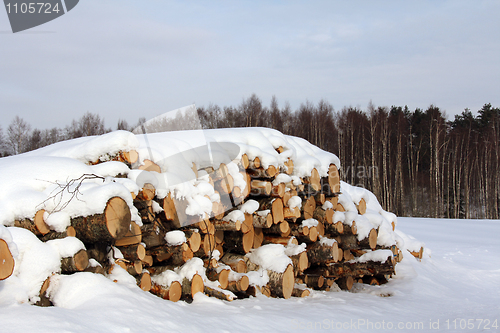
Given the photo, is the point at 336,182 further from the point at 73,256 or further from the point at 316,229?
the point at 73,256

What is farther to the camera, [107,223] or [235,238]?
[235,238]

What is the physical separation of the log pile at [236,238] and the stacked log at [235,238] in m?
0.01

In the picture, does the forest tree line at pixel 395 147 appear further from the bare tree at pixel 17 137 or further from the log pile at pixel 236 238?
the log pile at pixel 236 238

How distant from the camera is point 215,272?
428cm

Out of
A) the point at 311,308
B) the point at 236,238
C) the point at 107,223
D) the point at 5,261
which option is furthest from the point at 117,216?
the point at 311,308

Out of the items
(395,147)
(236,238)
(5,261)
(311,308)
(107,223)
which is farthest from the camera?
(395,147)

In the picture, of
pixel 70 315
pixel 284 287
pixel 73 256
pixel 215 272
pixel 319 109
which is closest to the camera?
pixel 70 315

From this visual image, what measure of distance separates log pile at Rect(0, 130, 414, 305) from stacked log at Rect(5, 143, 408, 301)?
0.03 ft

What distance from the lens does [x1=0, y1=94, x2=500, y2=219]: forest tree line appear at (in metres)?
25.2

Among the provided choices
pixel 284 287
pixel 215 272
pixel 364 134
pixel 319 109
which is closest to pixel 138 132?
pixel 215 272

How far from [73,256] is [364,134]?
1040 inches

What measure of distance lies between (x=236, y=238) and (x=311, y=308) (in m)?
1.30

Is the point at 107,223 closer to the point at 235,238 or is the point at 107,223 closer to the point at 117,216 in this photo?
the point at 117,216

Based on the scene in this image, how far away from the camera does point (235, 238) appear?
4816 mm
